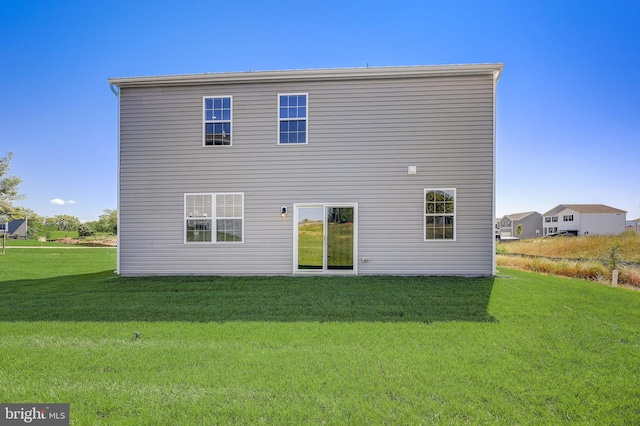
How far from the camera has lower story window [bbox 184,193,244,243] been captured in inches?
344

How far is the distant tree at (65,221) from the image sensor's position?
40541 millimetres

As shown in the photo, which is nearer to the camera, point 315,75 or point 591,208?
point 315,75

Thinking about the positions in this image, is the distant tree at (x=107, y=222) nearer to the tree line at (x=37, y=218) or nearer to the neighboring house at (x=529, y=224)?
the tree line at (x=37, y=218)

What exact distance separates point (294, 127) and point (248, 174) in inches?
75.3

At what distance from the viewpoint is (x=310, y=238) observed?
28.5ft

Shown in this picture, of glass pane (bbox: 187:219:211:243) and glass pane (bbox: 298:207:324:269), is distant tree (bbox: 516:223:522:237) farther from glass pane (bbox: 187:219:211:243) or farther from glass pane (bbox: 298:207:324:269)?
glass pane (bbox: 187:219:211:243)

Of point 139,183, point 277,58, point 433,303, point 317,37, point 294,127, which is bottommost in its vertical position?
point 433,303

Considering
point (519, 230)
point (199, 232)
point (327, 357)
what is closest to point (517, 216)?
point (519, 230)

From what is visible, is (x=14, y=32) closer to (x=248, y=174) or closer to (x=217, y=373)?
(x=248, y=174)

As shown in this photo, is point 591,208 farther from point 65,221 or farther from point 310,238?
point 65,221

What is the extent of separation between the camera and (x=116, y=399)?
8.47ft

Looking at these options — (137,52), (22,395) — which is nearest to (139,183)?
(137,52)

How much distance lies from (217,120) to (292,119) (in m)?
2.25

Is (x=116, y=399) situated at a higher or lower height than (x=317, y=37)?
lower
